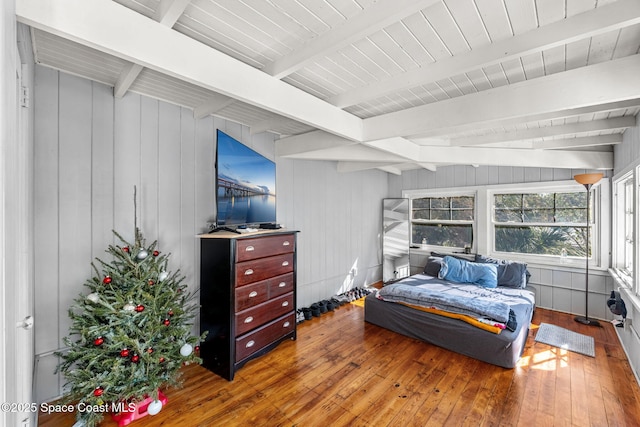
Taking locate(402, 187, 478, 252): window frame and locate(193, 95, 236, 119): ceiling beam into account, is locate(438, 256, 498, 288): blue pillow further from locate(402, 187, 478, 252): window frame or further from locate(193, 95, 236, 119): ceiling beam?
locate(193, 95, 236, 119): ceiling beam

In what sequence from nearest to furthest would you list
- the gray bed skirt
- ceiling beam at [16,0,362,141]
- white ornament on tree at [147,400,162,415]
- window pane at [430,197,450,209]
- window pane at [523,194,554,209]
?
1. ceiling beam at [16,0,362,141]
2. white ornament on tree at [147,400,162,415]
3. the gray bed skirt
4. window pane at [523,194,554,209]
5. window pane at [430,197,450,209]

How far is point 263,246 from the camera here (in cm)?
274

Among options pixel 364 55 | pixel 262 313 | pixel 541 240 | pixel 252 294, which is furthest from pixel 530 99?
pixel 541 240

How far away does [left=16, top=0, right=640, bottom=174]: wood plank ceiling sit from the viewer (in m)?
1.38

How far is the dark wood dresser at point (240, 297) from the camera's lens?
2.44 metres

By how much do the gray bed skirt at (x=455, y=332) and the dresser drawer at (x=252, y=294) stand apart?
1.53 meters

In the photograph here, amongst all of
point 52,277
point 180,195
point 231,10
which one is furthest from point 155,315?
point 231,10

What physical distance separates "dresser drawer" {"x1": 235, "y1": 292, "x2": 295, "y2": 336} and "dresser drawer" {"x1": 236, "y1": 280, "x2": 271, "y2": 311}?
0.05m

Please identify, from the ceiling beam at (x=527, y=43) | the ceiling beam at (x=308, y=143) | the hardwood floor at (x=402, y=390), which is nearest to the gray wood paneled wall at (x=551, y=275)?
the hardwood floor at (x=402, y=390)

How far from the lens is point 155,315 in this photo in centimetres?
199

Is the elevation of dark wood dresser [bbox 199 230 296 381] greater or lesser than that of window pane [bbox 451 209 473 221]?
lesser

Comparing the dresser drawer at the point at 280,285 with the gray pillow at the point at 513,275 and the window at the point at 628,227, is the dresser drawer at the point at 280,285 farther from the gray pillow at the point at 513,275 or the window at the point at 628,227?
A: the window at the point at 628,227

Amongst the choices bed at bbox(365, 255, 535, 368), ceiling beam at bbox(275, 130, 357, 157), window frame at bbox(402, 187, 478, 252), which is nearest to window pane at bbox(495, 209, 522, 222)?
window frame at bbox(402, 187, 478, 252)

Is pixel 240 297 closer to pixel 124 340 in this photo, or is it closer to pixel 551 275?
pixel 124 340
